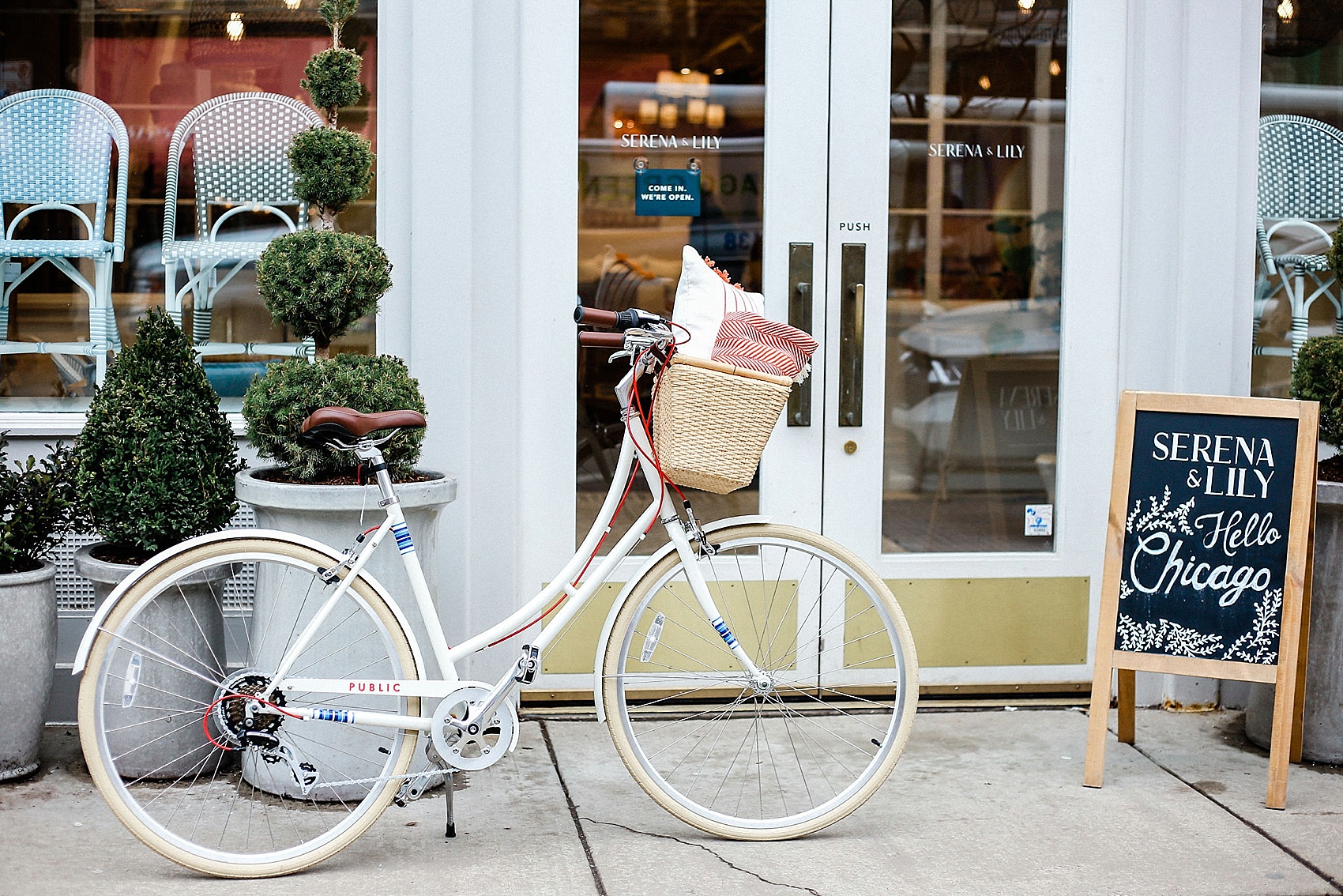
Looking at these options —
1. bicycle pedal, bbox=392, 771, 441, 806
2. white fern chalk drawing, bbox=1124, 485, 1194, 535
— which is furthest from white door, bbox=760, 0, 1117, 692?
bicycle pedal, bbox=392, 771, 441, 806

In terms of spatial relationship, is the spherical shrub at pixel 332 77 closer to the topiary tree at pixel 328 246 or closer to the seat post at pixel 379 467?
the topiary tree at pixel 328 246

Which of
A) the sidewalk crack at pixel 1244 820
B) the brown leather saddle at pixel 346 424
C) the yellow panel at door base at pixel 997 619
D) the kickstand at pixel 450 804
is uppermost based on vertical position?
the brown leather saddle at pixel 346 424

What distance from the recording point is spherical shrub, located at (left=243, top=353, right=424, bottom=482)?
3.85 metres

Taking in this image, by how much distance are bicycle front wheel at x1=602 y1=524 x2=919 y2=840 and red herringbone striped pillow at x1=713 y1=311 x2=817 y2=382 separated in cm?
44

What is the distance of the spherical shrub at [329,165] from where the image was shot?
13.0ft

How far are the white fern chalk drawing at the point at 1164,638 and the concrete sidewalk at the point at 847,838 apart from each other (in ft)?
1.36

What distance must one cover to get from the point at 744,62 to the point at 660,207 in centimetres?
57

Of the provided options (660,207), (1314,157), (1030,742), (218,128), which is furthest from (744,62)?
(1030,742)

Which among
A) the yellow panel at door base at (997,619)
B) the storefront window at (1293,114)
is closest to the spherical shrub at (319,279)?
the yellow panel at door base at (997,619)

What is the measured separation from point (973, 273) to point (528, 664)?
2.31m

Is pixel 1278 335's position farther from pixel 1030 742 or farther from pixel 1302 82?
pixel 1030 742

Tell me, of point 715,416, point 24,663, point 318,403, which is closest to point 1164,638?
point 715,416

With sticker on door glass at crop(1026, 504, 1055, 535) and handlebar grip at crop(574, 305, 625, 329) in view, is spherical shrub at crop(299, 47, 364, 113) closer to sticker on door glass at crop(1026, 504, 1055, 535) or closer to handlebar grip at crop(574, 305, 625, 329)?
handlebar grip at crop(574, 305, 625, 329)

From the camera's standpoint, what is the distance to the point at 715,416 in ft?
10.7
